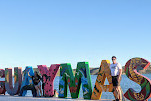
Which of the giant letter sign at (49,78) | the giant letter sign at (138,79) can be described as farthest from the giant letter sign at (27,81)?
the giant letter sign at (138,79)

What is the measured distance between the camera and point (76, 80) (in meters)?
15.4

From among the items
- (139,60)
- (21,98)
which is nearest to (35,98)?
(21,98)

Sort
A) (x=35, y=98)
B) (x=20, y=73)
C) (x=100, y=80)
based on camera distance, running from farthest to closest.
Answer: (x=20, y=73), (x=35, y=98), (x=100, y=80)

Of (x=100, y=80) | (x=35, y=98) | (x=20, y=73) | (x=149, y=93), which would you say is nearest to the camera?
(x=149, y=93)

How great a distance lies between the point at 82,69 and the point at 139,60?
3664 millimetres

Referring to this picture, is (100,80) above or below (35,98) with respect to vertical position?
above

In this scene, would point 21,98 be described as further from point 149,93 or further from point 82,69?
point 149,93

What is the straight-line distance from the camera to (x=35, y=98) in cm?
1602

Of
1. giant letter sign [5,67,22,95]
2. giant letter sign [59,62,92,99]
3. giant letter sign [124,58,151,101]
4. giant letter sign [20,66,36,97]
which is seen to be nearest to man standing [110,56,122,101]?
giant letter sign [124,58,151,101]

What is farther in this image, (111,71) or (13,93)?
(13,93)

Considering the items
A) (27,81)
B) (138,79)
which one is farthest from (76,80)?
(27,81)

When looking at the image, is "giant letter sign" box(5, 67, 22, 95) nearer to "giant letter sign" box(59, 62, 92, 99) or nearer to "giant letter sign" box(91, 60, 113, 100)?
"giant letter sign" box(59, 62, 92, 99)

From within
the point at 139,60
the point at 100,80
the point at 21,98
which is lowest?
the point at 21,98

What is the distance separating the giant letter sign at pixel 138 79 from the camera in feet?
41.6
